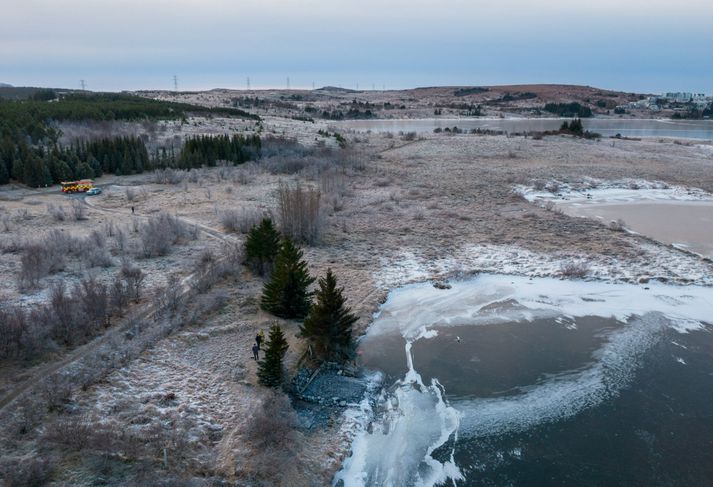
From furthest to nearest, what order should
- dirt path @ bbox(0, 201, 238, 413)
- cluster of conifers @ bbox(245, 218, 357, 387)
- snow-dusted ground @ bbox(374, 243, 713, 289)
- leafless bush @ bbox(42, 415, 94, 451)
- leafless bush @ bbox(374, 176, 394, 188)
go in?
leafless bush @ bbox(374, 176, 394, 188)
snow-dusted ground @ bbox(374, 243, 713, 289)
cluster of conifers @ bbox(245, 218, 357, 387)
dirt path @ bbox(0, 201, 238, 413)
leafless bush @ bbox(42, 415, 94, 451)

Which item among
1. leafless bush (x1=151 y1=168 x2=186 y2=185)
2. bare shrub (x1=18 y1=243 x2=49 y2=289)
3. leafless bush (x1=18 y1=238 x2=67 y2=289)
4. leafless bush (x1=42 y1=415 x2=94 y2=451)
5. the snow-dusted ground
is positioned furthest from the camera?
leafless bush (x1=151 y1=168 x2=186 y2=185)

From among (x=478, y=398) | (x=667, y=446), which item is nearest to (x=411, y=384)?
(x=478, y=398)

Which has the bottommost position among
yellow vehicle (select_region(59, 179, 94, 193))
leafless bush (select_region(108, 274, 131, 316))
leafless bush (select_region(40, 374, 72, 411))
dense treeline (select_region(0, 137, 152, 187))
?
leafless bush (select_region(40, 374, 72, 411))

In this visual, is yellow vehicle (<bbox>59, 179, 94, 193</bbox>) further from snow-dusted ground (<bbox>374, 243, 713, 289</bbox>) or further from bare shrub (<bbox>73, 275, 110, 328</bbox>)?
snow-dusted ground (<bbox>374, 243, 713, 289</bbox>)

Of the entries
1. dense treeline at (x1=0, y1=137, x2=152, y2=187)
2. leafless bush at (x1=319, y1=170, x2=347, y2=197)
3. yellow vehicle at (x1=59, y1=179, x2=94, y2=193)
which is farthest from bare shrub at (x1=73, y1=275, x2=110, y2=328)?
dense treeline at (x1=0, y1=137, x2=152, y2=187)

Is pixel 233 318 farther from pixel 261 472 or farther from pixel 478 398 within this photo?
pixel 478 398

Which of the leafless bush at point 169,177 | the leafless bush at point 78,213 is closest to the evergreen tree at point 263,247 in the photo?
the leafless bush at point 78,213

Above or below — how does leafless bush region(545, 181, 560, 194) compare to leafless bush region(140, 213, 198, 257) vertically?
above
